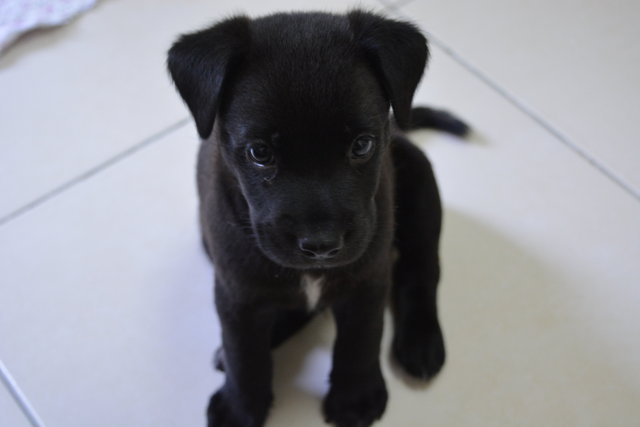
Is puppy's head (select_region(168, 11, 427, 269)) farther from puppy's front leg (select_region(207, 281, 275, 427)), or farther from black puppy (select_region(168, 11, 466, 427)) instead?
puppy's front leg (select_region(207, 281, 275, 427))

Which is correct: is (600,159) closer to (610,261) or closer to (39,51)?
(610,261)

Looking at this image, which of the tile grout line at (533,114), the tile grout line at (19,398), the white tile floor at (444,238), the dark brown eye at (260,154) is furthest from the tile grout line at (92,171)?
the dark brown eye at (260,154)

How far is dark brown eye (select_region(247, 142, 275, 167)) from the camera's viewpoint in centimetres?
117

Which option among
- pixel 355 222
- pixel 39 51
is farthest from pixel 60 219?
pixel 355 222

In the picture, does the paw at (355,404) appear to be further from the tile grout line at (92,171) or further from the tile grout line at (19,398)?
the tile grout line at (92,171)

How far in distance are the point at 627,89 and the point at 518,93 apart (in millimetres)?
309

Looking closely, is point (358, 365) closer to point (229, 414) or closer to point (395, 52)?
point (229, 414)

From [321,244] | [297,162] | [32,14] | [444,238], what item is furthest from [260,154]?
[32,14]

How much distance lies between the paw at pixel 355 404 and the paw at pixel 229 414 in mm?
145

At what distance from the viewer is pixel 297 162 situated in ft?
3.80

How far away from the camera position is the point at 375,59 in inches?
47.3

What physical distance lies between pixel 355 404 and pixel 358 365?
0.09 m

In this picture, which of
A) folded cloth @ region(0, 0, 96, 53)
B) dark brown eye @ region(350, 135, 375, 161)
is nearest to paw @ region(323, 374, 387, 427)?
dark brown eye @ region(350, 135, 375, 161)

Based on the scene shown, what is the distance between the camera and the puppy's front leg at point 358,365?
1.47 meters
